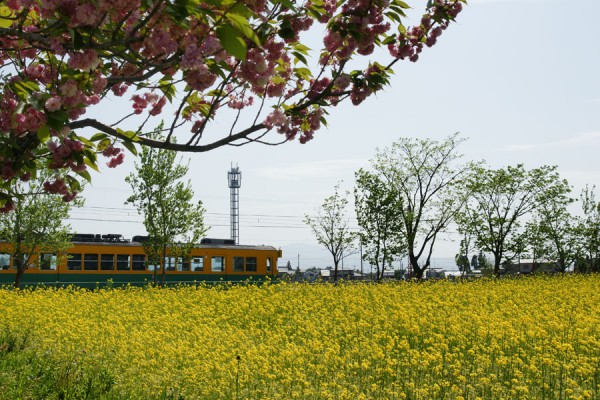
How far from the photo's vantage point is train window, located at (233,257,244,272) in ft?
81.8

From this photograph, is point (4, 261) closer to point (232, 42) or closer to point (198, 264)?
point (198, 264)

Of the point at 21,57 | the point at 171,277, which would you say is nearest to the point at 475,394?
the point at 21,57

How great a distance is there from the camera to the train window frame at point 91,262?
2127cm

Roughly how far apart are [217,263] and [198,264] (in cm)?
91

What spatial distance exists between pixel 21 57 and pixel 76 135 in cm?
72

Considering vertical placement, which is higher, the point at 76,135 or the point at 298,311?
the point at 76,135

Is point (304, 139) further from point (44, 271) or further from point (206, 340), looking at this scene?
point (44, 271)

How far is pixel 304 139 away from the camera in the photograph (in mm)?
3918

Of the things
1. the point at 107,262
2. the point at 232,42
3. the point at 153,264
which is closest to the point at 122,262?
the point at 107,262

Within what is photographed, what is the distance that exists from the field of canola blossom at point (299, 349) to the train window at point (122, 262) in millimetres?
7605

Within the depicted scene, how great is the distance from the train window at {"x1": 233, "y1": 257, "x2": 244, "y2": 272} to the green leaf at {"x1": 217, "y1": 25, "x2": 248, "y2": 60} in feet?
76.6

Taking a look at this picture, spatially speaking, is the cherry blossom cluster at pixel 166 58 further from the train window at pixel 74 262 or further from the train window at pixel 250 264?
the train window at pixel 250 264

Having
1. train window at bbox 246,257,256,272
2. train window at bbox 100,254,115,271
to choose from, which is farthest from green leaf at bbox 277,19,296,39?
train window at bbox 246,257,256,272

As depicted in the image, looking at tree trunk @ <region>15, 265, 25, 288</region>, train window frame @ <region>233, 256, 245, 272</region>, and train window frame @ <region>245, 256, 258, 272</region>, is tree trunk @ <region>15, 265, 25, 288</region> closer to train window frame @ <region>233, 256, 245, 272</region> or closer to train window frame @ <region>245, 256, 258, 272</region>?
train window frame @ <region>233, 256, 245, 272</region>
